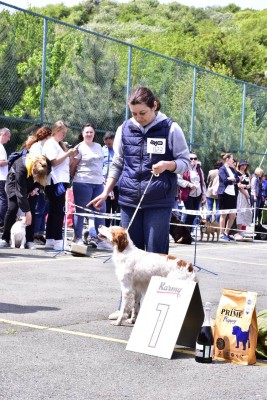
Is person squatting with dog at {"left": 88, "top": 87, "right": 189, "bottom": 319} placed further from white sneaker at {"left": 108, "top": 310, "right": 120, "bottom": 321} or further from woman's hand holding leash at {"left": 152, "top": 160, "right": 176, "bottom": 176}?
white sneaker at {"left": 108, "top": 310, "right": 120, "bottom": 321}

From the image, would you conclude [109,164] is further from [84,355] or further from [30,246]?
[84,355]

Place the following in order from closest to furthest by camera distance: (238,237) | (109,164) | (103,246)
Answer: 1. (103,246)
2. (109,164)
3. (238,237)

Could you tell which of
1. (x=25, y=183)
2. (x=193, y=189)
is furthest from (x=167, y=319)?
(x=193, y=189)

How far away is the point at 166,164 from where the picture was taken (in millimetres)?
7398

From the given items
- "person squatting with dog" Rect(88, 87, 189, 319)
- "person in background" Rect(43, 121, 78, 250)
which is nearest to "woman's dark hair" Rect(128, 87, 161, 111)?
"person squatting with dog" Rect(88, 87, 189, 319)

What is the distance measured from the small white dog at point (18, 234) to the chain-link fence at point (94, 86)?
8.88ft

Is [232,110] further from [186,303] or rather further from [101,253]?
[186,303]

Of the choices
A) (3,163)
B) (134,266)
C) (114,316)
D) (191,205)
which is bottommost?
(114,316)

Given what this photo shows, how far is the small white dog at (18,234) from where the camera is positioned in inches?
543

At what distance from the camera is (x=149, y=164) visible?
7598 millimetres

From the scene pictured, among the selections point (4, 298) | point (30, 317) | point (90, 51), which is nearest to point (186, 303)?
point (30, 317)

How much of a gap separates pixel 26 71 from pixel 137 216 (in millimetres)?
9445

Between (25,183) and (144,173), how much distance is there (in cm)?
598

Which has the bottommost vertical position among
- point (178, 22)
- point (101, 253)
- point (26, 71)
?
point (101, 253)
